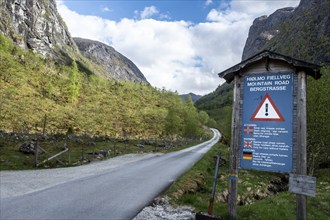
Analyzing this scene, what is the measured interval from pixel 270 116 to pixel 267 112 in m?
0.16

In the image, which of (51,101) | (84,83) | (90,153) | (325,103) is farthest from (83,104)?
(325,103)

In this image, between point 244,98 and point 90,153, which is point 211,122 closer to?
point 90,153

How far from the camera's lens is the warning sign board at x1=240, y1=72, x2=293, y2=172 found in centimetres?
884

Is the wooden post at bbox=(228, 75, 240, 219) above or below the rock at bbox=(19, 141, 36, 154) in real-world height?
above

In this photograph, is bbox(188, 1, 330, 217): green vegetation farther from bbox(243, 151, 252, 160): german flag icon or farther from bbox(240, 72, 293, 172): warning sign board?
bbox(240, 72, 293, 172): warning sign board

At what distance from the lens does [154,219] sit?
32.1 ft

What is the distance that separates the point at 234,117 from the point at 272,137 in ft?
4.74

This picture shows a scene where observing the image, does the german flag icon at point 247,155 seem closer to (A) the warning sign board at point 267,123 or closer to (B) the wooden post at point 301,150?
(A) the warning sign board at point 267,123

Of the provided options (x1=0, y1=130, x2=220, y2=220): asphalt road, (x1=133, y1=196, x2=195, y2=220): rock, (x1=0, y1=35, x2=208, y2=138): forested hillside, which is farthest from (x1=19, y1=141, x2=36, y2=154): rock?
(x1=0, y1=35, x2=208, y2=138): forested hillside

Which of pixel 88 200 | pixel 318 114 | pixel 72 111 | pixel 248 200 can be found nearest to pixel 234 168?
pixel 88 200

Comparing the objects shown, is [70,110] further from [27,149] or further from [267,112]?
[267,112]

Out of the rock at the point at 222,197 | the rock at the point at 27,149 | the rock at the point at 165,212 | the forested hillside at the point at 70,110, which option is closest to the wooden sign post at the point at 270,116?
the rock at the point at 165,212

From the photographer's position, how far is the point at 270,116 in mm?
9094

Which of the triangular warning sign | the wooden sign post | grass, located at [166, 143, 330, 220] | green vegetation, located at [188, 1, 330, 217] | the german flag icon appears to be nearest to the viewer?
the wooden sign post
